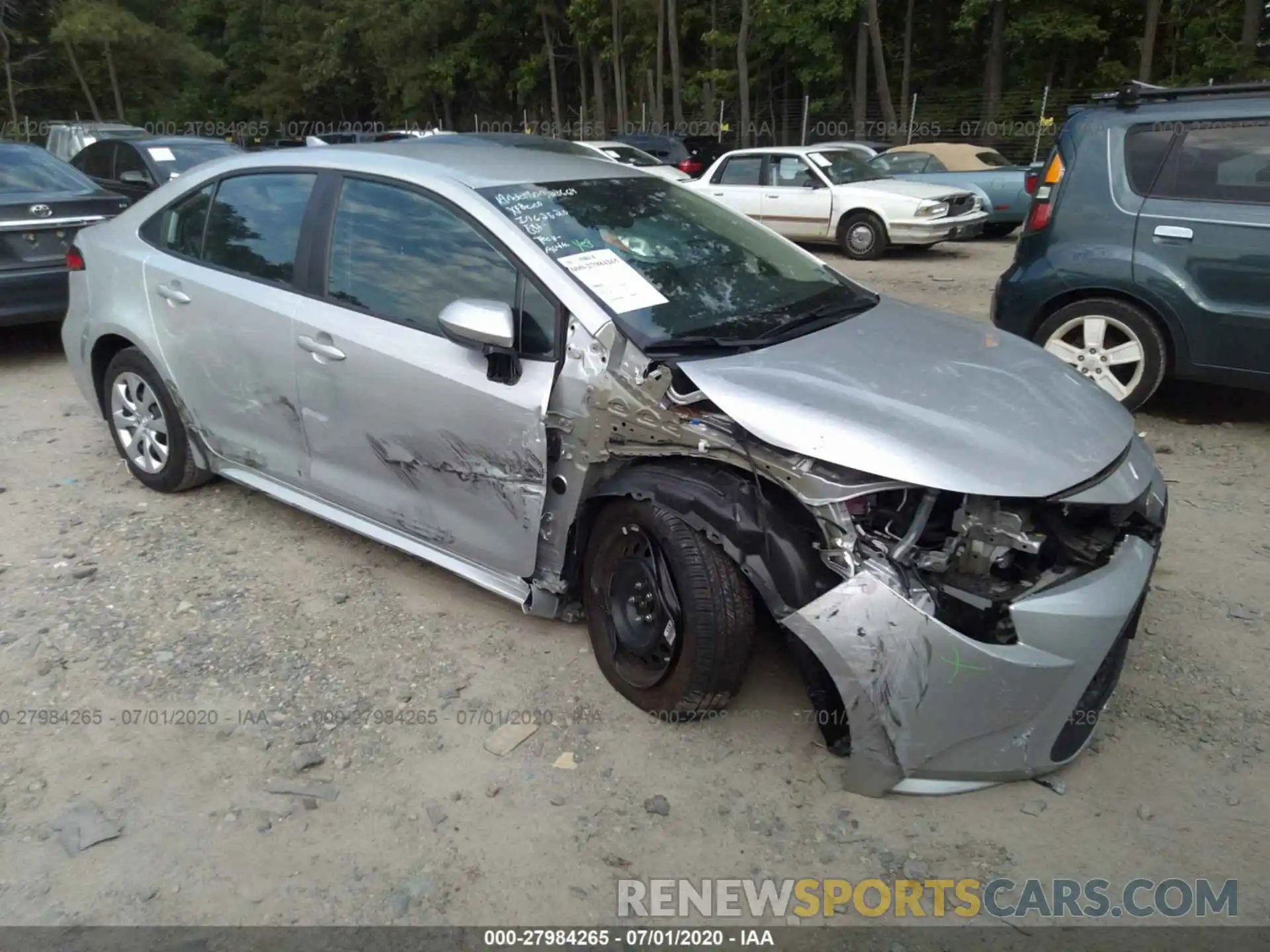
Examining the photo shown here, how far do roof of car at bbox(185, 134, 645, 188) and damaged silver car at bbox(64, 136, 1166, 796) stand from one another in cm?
2

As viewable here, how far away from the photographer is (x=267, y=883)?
8.33 ft

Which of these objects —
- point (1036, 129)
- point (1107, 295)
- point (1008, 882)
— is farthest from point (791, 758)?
point (1036, 129)

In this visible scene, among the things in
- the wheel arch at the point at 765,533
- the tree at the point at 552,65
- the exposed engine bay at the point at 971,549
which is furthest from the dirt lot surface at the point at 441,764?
the tree at the point at 552,65

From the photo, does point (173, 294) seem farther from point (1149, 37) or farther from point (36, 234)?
point (1149, 37)

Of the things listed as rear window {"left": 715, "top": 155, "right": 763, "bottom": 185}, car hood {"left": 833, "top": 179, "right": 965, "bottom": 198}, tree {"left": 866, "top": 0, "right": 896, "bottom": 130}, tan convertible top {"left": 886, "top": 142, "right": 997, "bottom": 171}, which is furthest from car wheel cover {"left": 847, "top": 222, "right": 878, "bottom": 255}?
tree {"left": 866, "top": 0, "right": 896, "bottom": 130}

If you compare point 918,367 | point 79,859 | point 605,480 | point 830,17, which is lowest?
point 79,859

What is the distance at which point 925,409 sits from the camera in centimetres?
281

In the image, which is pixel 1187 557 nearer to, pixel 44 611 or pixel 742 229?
pixel 742 229

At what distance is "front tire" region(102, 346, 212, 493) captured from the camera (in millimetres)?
4590

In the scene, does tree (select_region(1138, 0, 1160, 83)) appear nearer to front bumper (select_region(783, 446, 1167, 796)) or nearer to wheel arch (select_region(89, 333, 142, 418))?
wheel arch (select_region(89, 333, 142, 418))

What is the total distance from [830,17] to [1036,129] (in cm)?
909

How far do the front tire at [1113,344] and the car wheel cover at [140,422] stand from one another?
15.5 ft

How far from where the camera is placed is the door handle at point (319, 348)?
362 cm

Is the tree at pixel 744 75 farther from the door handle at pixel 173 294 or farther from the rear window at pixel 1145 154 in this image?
the door handle at pixel 173 294
